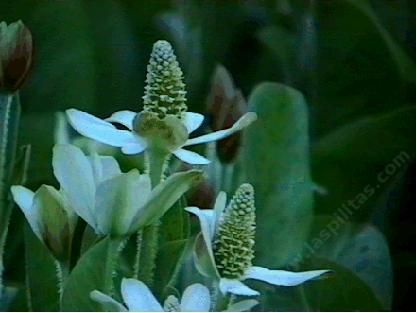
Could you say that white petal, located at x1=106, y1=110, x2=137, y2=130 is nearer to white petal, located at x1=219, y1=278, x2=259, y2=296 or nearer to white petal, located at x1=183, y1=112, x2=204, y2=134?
white petal, located at x1=183, y1=112, x2=204, y2=134

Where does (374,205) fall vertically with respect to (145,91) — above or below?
below

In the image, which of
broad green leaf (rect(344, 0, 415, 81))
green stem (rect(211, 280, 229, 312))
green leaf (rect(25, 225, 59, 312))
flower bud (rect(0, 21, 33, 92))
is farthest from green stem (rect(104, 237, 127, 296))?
broad green leaf (rect(344, 0, 415, 81))

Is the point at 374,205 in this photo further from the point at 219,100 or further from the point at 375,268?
the point at 219,100

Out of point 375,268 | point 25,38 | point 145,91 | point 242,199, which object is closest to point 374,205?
point 375,268

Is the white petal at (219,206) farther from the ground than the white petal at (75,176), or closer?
closer

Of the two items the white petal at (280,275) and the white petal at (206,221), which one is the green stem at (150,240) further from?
the white petal at (280,275)

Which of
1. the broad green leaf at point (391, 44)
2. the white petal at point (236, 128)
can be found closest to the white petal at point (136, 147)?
the white petal at point (236, 128)

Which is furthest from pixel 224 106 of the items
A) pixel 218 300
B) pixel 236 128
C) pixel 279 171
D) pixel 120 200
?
pixel 218 300
